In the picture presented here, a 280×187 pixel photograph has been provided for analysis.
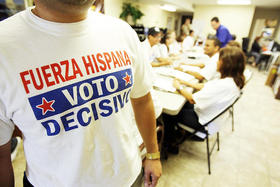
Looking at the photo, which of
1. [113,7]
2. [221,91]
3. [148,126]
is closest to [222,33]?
[113,7]

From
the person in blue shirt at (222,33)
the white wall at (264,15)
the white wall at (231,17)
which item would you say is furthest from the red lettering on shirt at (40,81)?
the white wall at (264,15)

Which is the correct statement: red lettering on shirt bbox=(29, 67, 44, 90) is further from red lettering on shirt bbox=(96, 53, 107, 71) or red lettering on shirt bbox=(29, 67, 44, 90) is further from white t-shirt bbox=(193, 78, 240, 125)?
white t-shirt bbox=(193, 78, 240, 125)

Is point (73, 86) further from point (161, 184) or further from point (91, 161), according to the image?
point (161, 184)

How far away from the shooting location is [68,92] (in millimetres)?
386

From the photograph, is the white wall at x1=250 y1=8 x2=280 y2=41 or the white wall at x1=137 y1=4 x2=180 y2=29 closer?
the white wall at x1=137 y1=4 x2=180 y2=29

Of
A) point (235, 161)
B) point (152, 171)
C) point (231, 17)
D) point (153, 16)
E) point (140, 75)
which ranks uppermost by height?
point (153, 16)

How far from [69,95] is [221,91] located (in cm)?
124

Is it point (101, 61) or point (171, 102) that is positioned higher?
point (101, 61)

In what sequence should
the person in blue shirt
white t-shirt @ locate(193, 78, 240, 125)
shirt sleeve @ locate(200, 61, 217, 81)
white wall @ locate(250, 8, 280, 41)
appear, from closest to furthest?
white t-shirt @ locate(193, 78, 240, 125), shirt sleeve @ locate(200, 61, 217, 81), the person in blue shirt, white wall @ locate(250, 8, 280, 41)

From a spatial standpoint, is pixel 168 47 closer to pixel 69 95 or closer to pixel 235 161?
pixel 235 161

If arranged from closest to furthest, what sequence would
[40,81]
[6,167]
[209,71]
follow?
1. [40,81]
2. [6,167]
3. [209,71]

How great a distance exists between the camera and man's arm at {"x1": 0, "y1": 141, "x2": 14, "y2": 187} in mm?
460

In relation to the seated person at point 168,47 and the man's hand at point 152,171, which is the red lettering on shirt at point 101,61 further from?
the seated person at point 168,47

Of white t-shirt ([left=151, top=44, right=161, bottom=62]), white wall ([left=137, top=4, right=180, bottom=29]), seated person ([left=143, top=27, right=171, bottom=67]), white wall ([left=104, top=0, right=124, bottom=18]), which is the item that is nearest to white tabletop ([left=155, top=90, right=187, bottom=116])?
seated person ([left=143, top=27, right=171, bottom=67])
